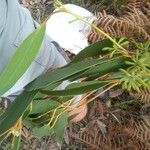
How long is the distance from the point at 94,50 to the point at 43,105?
0.22 meters

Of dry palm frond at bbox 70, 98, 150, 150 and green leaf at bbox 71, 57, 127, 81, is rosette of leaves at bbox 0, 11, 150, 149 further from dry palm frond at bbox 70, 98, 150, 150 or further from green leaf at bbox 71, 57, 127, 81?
dry palm frond at bbox 70, 98, 150, 150

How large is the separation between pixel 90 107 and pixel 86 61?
101cm

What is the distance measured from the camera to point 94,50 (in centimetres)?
73

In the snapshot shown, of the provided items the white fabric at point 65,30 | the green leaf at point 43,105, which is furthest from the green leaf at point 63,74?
the white fabric at point 65,30

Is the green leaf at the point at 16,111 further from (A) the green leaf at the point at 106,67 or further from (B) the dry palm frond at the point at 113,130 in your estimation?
(B) the dry palm frond at the point at 113,130

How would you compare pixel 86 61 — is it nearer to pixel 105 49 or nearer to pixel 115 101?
pixel 105 49

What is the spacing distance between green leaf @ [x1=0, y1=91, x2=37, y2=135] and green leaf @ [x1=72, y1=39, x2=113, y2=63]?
11cm

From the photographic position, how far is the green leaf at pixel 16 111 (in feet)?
2.23

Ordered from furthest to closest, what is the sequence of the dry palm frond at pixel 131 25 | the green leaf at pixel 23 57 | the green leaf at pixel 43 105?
the dry palm frond at pixel 131 25 < the green leaf at pixel 43 105 < the green leaf at pixel 23 57

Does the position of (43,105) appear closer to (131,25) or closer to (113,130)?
(131,25)

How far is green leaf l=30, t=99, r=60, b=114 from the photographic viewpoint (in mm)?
881

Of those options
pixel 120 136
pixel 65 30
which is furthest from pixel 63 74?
pixel 65 30

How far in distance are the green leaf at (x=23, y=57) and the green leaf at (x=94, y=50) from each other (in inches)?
5.0

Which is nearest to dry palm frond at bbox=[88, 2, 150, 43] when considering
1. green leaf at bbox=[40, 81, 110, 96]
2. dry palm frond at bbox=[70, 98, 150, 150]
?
dry palm frond at bbox=[70, 98, 150, 150]
